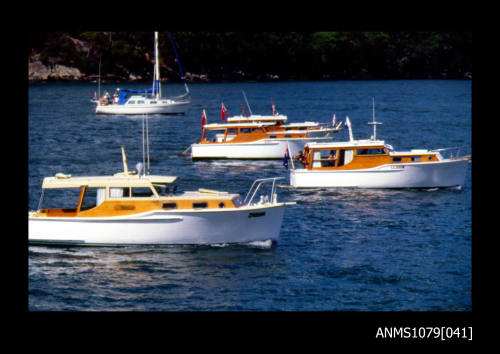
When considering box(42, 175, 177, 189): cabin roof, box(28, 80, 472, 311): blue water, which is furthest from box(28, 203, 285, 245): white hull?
box(42, 175, 177, 189): cabin roof

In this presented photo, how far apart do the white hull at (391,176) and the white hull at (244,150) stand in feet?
43.7

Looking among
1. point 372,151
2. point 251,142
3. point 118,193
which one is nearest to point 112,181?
point 118,193

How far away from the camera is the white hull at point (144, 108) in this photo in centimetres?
9962

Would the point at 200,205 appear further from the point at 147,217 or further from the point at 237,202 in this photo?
the point at 147,217

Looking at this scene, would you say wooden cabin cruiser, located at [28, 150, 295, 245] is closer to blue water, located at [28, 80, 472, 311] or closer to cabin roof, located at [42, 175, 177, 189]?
cabin roof, located at [42, 175, 177, 189]

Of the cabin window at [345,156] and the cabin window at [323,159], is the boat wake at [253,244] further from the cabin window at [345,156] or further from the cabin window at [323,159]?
the cabin window at [323,159]

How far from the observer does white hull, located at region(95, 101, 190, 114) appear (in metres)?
99.6

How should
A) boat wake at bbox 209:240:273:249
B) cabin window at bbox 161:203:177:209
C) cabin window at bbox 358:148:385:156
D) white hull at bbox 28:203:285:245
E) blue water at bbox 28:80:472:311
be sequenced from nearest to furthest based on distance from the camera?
blue water at bbox 28:80:472:311 < cabin window at bbox 161:203:177:209 < white hull at bbox 28:203:285:245 < boat wake at bbox 209:240:273:249 < cabin window at bbox 358:148:385:156

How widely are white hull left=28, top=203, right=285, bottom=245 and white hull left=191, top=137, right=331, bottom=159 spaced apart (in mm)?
27600

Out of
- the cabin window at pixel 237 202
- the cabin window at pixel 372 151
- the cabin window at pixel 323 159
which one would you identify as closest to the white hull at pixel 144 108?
the cabin window at pixel 323 159
